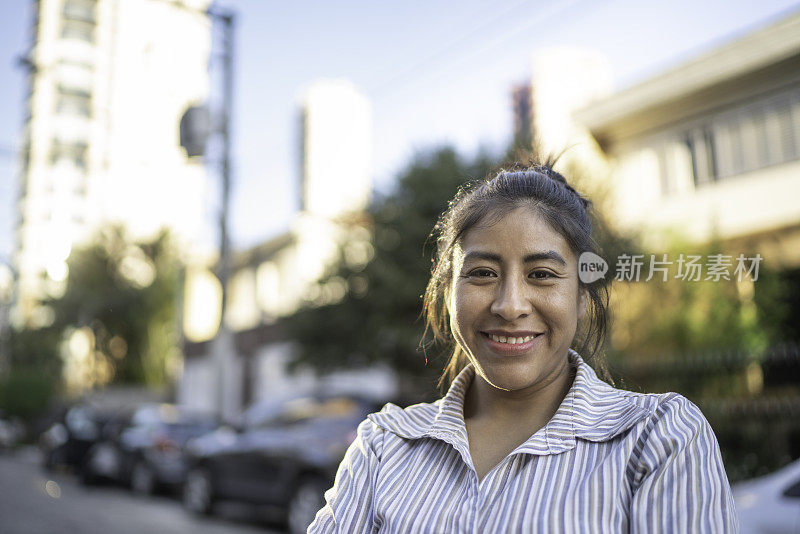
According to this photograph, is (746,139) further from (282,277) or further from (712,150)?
(282,277)

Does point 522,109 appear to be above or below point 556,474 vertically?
above

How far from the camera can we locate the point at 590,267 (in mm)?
1821

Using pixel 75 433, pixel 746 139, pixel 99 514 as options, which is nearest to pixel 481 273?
pixel 746 139

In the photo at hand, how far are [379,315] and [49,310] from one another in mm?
28977

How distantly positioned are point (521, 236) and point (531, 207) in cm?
8

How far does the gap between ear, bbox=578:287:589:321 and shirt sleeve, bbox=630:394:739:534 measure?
40 centimetres

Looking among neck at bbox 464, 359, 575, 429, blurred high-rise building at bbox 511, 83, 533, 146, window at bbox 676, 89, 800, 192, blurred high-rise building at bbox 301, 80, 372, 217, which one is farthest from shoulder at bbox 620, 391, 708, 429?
blurred high-rise building at bbox 301, 80, 372, 217

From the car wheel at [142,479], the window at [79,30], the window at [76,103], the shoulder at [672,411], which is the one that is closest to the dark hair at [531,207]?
the shoulder at [672,411]

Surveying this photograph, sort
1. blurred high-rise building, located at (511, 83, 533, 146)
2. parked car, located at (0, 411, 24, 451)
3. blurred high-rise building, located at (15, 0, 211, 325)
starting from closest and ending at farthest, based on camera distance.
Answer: blurred high-rise building, located at (511, 83, 533, 146) < blurred high-rise building, located at (15, 0, 211, 325) < parked car, located at (0, 411, 24, 451)

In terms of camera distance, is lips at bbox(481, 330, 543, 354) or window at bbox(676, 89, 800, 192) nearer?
lips at bbox(481, 330, 543, 354)

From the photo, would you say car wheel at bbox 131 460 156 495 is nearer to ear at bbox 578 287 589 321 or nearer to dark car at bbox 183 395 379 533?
dark car at bbox 183 395 379 533

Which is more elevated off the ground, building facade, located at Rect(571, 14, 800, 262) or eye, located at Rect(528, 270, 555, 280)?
building facade, located at Rect(571, 14, 800, 262)

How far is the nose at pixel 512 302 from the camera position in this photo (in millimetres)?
1685

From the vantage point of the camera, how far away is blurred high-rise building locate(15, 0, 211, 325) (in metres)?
15.6
